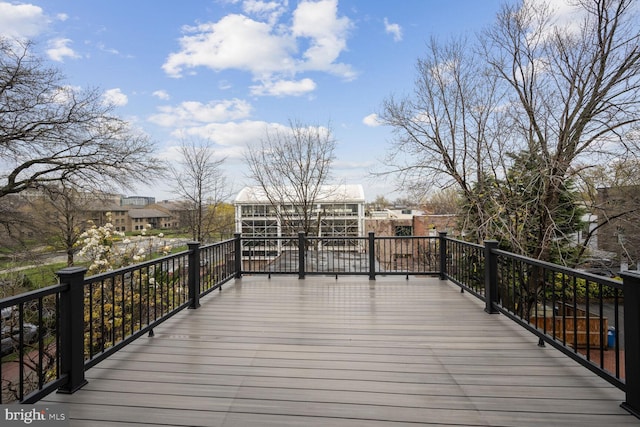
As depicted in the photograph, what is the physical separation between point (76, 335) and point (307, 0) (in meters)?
9.96

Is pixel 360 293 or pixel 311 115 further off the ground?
pixel 311 115

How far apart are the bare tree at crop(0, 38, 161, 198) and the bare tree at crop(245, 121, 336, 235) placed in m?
4.25

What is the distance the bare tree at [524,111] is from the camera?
260 inches

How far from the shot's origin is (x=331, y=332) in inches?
135

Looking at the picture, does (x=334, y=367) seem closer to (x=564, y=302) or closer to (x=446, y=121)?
(x=564, y=302)

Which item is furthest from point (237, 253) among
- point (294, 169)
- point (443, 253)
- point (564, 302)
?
point (294, 169)

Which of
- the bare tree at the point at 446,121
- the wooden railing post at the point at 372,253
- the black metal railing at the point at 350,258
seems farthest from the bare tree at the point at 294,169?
the wooden railing post at the point at 372,253

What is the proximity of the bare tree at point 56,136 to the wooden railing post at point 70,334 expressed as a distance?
992cm

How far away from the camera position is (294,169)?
14.2 meters

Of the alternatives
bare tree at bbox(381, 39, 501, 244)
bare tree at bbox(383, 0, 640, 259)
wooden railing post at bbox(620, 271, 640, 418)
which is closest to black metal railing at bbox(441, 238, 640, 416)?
wooden railing post at bbox(620, 271, 640, 418)

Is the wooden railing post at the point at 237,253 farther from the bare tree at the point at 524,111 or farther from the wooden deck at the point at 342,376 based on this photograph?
the bare tree at the point at 524,111

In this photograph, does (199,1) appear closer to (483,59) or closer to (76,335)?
(483,59)

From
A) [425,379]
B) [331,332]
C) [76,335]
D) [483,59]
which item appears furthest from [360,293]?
[483,59]

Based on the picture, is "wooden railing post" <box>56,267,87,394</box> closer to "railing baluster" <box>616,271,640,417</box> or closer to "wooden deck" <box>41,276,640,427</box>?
"wooden deck" <box>41,276,640,427</box>
